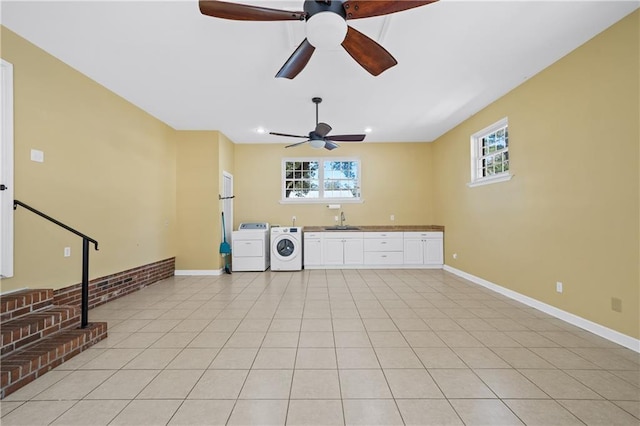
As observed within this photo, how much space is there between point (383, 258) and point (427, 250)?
97 cm

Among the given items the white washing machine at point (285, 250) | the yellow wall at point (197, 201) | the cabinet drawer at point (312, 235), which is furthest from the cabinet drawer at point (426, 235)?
the yellow wall at point (197, 201)

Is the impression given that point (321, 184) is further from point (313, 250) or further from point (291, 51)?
point (291, 51)

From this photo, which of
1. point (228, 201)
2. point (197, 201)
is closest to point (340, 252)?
point (228, 201)

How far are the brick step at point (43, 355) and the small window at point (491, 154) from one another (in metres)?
5.15

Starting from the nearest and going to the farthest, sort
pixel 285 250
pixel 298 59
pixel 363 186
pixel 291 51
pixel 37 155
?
pixel 298 59, pixel 37 155, pixel 291 51, pixel 285 250, pixel 363 186

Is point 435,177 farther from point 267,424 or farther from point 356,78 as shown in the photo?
point 267,424

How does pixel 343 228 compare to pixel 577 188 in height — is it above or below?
below

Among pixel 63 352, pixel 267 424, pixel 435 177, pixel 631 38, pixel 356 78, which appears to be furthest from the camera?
pixel 435 177

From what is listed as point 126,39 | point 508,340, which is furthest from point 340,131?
point 508,340

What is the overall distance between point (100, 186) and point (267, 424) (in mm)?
3623

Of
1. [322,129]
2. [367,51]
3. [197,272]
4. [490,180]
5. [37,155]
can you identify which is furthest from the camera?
[197,272]

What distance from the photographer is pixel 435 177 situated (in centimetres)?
652

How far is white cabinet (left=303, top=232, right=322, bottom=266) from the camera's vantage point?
6105mm

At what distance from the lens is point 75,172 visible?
3.25 meters
